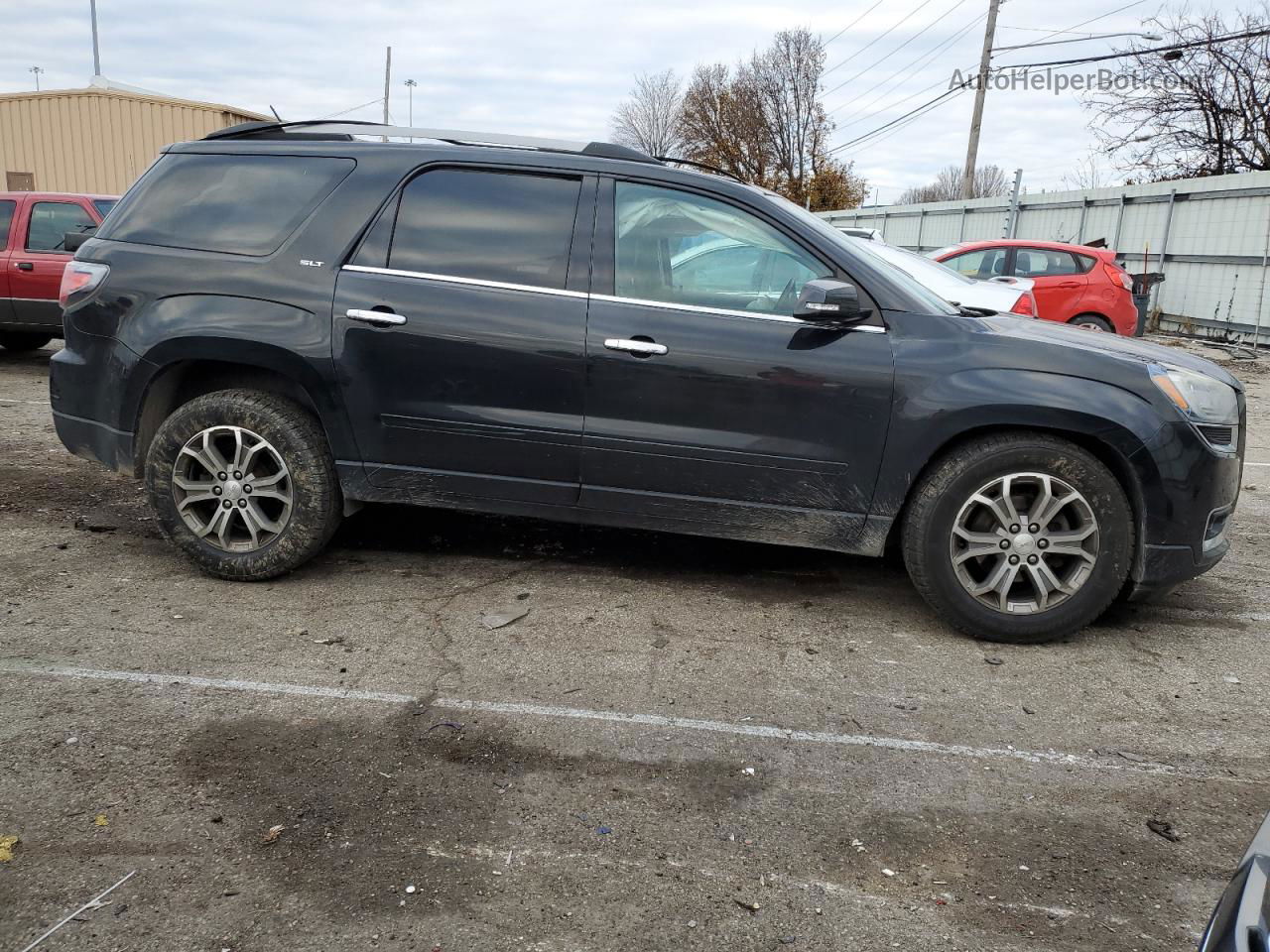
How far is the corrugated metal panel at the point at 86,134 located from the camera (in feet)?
82.5

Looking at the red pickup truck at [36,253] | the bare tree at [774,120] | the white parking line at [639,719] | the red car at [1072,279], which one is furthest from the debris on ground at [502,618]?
the bare tree at [774,120]

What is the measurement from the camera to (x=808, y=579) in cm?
496

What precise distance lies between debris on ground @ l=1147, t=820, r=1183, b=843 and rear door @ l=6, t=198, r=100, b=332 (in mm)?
10737

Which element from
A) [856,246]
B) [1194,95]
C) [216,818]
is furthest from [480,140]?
[1194,95]

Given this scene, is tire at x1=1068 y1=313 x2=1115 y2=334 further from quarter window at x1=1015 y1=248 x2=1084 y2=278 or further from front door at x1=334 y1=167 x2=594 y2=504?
front door at x1=334 y1=167 x2=594 y2=504

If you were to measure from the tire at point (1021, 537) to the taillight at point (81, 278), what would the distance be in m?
3.67

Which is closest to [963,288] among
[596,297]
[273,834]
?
[596,297]

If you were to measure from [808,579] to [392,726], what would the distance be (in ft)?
7.67

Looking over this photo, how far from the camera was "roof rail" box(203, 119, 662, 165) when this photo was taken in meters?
4.50

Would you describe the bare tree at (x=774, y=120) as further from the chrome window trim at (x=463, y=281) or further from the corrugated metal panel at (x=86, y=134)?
the chrome window trim at (x=463, y=281)

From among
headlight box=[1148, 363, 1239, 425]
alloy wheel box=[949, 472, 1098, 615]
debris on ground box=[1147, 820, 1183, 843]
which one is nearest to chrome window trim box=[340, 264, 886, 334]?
alloy wheel box=[949, 472, 1098, 615]

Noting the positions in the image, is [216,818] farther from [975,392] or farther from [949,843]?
[975,392]

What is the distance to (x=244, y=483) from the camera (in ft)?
14.6

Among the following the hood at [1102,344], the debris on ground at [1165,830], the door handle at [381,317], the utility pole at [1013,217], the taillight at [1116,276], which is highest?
the utility pole at [1013,217]
